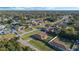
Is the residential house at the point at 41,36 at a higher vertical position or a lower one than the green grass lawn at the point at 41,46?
higher

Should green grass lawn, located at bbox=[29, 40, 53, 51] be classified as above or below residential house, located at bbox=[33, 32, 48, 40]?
below
